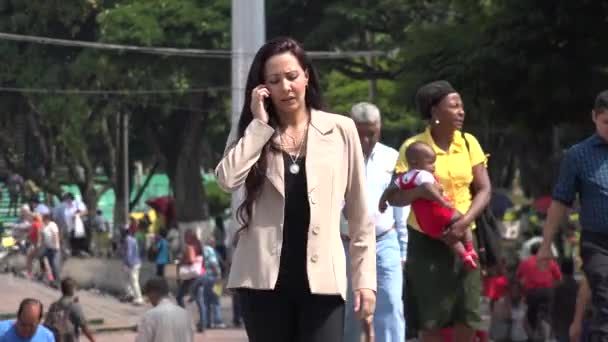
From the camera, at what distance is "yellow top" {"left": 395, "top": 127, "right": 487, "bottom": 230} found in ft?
25.8

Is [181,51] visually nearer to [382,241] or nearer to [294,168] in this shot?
[382,241]

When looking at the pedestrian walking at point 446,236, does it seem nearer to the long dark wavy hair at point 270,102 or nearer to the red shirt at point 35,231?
the long dark wavy hair at point 270,102

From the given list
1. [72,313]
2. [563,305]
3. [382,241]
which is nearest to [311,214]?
[382,241]

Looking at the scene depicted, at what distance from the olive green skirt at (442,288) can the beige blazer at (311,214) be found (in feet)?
7.60

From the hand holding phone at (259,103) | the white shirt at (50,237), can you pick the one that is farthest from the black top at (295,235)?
the white shirt at (50,237)

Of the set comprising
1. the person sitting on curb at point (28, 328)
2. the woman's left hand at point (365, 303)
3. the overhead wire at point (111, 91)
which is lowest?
the person sitting on curb at point (28, 328)

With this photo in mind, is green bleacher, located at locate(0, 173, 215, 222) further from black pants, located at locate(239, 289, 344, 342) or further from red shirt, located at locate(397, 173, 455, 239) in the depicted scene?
black pants, located at locate(239, 289, 344, 342)

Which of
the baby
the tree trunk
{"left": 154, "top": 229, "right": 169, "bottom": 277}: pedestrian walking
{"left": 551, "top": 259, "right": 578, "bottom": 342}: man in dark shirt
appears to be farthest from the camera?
the tree trunk

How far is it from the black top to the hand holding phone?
21 cm

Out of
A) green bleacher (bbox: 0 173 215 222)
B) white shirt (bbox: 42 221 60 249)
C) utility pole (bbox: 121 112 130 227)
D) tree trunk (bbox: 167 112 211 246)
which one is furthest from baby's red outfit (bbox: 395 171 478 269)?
green bleacher (bbox: 0 173 215 222)

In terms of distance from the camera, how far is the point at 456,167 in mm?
7883

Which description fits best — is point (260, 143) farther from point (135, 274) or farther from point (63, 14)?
point (63, 14)

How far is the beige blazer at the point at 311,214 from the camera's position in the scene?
17.5 ft

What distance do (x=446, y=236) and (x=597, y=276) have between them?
0.78 meters
